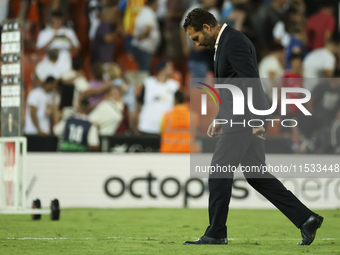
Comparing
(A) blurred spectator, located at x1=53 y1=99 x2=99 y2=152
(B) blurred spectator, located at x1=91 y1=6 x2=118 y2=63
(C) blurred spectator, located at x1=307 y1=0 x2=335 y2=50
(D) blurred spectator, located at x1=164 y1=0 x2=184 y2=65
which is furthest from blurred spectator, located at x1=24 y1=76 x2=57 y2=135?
(C) blurred spectator, located at x1=307 y1=0 x2=335 y2=50

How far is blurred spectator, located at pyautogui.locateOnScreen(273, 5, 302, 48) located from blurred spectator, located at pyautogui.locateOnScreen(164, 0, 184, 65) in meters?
2.13

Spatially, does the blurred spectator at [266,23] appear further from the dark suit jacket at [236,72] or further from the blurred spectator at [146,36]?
the dark suit jacket at [236,72]

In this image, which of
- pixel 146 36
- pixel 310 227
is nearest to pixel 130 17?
pixel 146 36

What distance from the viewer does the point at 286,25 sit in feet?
43.4

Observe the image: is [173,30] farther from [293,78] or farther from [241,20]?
[293,78]

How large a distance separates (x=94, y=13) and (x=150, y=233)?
807 cm

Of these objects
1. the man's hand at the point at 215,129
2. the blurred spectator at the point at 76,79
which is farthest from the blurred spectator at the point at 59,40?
the man's hand at the point at 215,129

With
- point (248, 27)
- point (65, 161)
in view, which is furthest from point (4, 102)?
point (248, 27)

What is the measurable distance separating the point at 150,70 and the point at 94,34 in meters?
1.48

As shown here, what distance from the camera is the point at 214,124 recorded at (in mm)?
5605

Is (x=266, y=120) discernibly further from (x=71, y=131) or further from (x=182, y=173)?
(x=71, y=131)

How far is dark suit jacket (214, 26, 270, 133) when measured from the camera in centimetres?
518

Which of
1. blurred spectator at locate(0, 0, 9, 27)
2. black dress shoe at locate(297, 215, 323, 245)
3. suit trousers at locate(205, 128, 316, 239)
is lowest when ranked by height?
black dress shoe at locate(297, 215, 323, 245)

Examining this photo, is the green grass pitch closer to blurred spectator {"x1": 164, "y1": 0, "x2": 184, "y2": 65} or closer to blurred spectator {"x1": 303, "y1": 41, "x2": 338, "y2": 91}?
blurred spectator {"x1": 303, "y1": 41, "x2": 338, "y2": 91}
